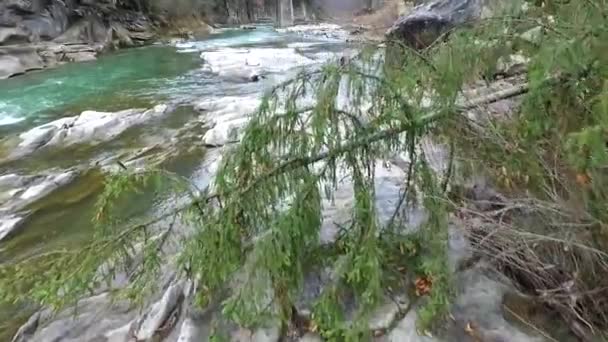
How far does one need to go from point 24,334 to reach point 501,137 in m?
3.04

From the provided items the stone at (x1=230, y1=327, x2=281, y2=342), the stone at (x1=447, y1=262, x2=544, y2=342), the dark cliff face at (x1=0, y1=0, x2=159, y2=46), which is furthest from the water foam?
the stone at (x1=447, y1=262, x2=544, y2=342)

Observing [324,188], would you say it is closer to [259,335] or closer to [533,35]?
[259,335]

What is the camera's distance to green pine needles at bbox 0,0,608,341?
2271 millimetres

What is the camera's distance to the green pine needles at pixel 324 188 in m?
2.27

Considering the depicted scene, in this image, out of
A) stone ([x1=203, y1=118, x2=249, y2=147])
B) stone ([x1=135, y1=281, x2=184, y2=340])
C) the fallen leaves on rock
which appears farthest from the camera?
stone ([x1=203, y1=118, x2=249, y2=147])

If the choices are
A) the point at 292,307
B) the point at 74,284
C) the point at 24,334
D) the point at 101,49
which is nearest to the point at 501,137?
the point at 292,307

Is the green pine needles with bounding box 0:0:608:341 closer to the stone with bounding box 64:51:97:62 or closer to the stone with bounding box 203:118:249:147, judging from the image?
the stone with bounding box 203:118:249:147

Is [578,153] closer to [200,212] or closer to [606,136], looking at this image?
[606,136]

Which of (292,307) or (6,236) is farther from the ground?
(292,307)

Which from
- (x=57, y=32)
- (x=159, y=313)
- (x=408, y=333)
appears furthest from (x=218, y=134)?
(x=57, y=32)

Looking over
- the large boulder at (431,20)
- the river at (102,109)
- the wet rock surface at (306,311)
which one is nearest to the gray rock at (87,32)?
the river at (102,109)

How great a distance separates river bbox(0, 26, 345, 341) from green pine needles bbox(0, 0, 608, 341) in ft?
1.65

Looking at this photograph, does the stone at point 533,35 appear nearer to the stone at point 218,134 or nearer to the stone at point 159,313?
the stone at point 159,313

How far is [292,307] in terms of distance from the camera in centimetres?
250
